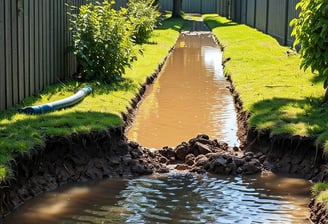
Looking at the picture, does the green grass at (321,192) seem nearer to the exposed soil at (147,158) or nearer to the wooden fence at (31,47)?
the exposed soil at (147,158)

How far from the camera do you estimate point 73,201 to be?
727 centimetres

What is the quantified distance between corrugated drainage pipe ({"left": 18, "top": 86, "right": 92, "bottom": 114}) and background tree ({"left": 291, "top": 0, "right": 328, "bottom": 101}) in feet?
12.2

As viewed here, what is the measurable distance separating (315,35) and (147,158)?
3435 mm

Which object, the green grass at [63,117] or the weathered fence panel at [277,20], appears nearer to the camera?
the green grass at [63,117]

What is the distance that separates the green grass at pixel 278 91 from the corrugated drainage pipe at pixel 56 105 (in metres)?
2.80

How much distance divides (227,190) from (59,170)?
206 cm

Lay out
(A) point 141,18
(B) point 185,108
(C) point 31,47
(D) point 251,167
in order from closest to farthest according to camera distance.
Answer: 1. (D) point 251,167
2. (C) point 31,47
3. (B) point 185,108
4. (A) point 141,18

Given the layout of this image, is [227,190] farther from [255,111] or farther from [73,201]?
[255,111]

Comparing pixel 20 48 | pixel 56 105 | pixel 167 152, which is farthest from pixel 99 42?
pixel 167 152

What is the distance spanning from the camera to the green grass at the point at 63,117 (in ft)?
24.7

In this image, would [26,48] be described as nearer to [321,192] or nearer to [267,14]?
[321,192]

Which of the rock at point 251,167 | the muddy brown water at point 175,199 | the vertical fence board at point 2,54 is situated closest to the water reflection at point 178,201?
the muddy brown water at point 175,199

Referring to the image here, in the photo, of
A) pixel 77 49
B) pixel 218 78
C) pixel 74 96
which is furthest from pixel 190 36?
pixel 74 96

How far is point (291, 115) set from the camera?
32.1 feet
